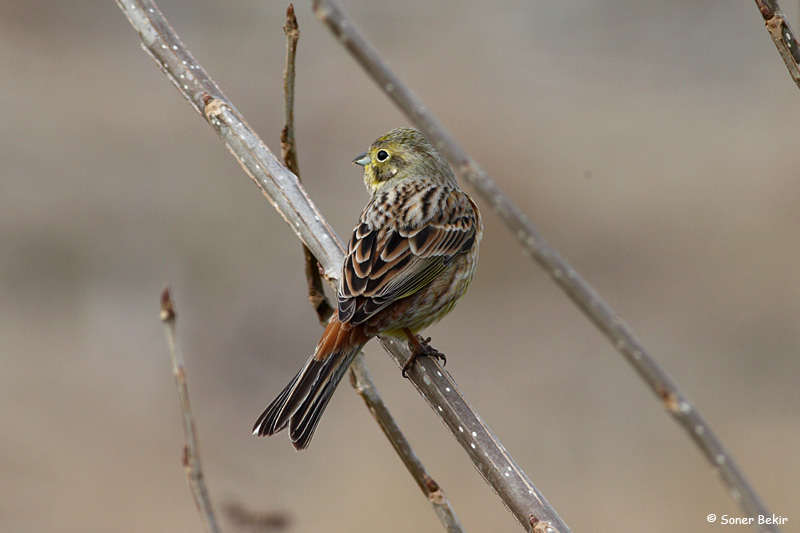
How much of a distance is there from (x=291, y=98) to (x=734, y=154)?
10651 mm

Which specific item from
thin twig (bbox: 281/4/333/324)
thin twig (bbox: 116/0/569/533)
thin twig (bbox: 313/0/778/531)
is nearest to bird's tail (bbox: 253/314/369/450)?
thin twig (bbox: 281/4/333/324)

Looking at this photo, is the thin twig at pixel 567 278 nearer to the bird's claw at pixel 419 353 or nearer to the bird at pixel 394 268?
the bird at pixel 394 268

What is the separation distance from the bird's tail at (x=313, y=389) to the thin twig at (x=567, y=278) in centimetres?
183

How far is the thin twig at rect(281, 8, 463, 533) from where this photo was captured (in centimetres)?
255

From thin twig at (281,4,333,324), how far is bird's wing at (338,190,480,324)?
11 centimetres

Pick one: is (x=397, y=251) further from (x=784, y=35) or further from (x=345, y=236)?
(x=345, y=236)

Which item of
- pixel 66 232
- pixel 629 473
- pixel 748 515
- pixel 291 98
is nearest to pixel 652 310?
pixel 629 473

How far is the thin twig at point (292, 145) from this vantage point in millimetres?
3191

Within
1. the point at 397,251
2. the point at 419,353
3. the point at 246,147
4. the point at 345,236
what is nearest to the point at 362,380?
the point at 419,353

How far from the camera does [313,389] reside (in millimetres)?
3338

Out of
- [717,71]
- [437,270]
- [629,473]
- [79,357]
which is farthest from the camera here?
[717,71]

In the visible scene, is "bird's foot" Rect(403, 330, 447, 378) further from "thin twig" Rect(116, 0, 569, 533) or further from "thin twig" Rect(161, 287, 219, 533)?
"thin twig" Rect(161, 287, 219, 533)

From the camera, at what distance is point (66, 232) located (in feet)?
35.1

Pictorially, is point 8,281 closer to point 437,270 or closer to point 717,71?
point 437,270
